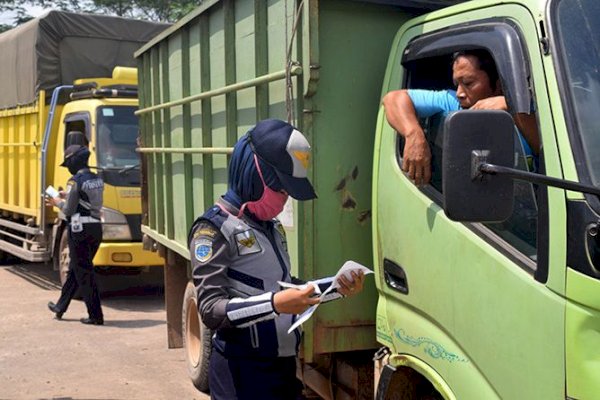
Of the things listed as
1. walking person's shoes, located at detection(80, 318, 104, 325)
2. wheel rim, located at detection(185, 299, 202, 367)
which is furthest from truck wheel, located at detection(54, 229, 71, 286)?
wheel rim, located at detection(185, 299, 202, 367)

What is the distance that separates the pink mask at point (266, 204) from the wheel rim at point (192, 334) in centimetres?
314

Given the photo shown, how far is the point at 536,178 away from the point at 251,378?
1249mm

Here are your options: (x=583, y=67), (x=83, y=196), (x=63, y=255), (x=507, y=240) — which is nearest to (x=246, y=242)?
(x=507, y=240)

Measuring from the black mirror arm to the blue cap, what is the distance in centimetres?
71

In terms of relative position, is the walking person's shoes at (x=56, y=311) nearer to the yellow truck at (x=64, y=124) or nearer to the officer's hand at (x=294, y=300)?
the yellow truck at (x=64, y=124)

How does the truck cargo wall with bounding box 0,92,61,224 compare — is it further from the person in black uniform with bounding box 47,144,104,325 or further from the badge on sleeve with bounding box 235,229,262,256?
the badge on sleeve with bounding box 235,229,262,256

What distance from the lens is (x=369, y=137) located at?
3.62 metres

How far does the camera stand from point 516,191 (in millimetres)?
2549

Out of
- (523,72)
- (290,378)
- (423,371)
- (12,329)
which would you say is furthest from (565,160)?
(12,329)

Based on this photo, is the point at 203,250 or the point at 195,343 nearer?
the point at 203,250

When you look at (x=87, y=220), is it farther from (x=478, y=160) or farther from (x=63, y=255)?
(x=478, y=160)

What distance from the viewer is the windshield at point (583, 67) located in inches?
89.7

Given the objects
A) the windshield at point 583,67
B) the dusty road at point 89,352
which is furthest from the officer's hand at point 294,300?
the dusty road at point 89,352

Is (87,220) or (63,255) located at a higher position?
(87,220)
